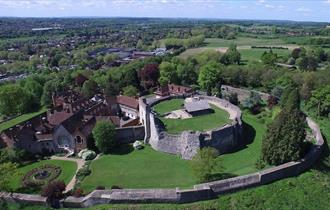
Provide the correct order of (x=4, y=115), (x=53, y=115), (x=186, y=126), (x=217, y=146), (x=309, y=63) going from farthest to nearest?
(x=309, y=63) → (x=4, y=115) → (x=53, y=115) → (x=186, y=126) → (x=217, y=146)

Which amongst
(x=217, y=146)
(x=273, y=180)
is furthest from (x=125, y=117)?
(x=273, y=180)

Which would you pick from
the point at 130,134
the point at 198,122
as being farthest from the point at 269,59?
the point at 130,134

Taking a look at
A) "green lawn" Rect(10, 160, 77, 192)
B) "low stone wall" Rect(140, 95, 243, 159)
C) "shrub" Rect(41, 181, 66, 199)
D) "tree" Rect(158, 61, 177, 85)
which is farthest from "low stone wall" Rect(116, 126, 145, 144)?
"tree" Rect(158, 61, 177, 85)

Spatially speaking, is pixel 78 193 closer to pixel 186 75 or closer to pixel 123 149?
pixel 123 149

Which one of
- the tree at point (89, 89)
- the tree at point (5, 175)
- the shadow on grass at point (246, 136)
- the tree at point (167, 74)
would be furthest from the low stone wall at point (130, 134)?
the tree at point (167, 74)

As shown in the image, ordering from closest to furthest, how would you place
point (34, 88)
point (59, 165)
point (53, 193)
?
1. point (53, 193)
2. point (59, 165)
3. point (34, 88)

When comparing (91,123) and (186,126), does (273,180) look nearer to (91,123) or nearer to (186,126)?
(186,126)

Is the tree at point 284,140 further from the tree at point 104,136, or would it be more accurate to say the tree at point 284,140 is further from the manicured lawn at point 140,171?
the tree at point 104,136
